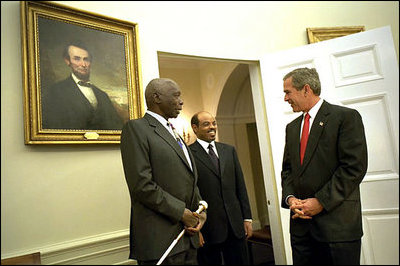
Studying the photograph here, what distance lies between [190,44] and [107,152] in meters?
1.38

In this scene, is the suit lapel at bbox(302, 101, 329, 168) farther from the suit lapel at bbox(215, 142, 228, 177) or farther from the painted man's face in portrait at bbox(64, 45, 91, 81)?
the painted man's face in portrait at bbox(64, 45, 91, 81)

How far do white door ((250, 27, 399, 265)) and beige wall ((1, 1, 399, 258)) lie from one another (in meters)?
0.64

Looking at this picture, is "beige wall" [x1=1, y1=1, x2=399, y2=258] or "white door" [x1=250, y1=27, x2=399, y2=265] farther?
"white door" [x1=250, y1=27, x2=399, y2=265]

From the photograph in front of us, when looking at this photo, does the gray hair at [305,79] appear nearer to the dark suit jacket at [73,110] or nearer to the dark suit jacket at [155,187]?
the dark suit jacket at [155,187]

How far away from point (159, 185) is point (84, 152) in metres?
1.04

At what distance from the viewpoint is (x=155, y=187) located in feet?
5.36

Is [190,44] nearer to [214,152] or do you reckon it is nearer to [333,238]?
[214,152]

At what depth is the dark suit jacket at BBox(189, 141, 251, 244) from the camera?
2.56 m

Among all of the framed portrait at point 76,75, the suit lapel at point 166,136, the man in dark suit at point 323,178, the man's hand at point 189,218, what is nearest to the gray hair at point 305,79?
the man in dark suit at point 323,178

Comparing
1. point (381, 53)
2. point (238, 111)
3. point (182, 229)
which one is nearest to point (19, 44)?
point (182, 229)

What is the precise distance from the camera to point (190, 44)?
328 centimetres

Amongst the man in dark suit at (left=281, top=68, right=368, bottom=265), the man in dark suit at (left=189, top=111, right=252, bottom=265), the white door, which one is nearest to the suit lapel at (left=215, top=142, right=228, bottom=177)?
the man in dark suit at (left=189, top=111, right=252, bottom=265)

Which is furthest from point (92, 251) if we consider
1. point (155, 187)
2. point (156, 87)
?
point (156, 87)

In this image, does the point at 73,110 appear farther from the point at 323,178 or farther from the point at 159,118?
the point at 323,178
